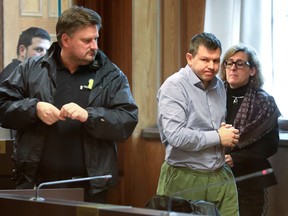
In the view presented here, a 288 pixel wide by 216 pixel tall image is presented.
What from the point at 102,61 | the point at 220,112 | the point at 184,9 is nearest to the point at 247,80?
the point at 220,112

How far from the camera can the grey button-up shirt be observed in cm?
320

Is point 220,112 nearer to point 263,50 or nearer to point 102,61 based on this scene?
point 102,61

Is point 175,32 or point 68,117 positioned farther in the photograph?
point 175,32

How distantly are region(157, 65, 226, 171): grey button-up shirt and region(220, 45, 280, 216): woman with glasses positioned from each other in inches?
20.3

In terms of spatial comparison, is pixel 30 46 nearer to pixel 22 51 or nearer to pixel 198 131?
pixel 22 51

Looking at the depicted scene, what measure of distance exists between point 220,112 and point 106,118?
1.77 feet

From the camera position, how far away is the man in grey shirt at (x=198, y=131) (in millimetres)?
3201

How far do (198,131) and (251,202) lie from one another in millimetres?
812

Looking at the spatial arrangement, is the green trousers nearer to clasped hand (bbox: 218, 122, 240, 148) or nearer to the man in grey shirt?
the man in grey shirt

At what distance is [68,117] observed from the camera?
3168 millimetres

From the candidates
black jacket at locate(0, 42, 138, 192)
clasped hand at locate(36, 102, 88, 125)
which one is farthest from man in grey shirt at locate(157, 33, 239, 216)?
clasped hand at locate(36, 102, 88, 125)

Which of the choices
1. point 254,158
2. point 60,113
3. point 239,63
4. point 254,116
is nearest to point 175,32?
point 239,63

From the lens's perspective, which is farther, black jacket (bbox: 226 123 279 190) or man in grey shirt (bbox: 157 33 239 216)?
black jacket (bbox: 226 123 279 190)

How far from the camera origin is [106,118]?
10.4 ft
